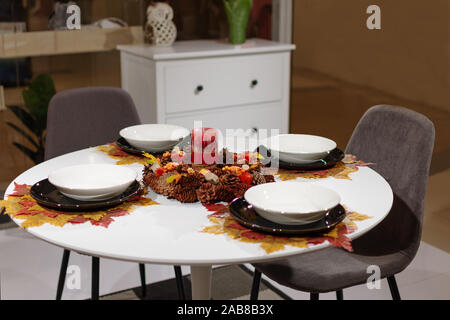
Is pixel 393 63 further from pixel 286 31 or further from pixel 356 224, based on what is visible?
pixel 356 224

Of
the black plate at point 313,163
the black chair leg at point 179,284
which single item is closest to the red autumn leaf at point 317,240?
the black plate at point 313,163

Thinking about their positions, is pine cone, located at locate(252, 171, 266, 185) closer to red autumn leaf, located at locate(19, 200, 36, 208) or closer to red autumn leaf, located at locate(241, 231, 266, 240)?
red autumn leaf, located at locate(241, 231, 266, 240)

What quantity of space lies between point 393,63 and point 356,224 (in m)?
2.02

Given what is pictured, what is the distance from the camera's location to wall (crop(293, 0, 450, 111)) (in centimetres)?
296

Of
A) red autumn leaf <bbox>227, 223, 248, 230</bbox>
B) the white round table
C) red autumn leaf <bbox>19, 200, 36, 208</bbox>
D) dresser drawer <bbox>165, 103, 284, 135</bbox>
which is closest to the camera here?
the white round table

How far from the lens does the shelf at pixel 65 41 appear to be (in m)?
3.30

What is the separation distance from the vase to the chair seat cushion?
80.0 inches

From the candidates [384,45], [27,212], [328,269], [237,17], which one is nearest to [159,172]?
[27,212]

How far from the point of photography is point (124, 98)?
2.53 m

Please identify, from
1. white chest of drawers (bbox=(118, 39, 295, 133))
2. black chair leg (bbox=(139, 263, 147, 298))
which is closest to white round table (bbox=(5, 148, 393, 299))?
black chair leg (bbox=(139, 263, 147, 298))

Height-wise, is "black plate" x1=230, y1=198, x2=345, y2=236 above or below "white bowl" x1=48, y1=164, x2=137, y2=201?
below

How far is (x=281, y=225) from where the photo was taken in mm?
1357

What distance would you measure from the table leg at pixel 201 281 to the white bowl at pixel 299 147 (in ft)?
1.35
